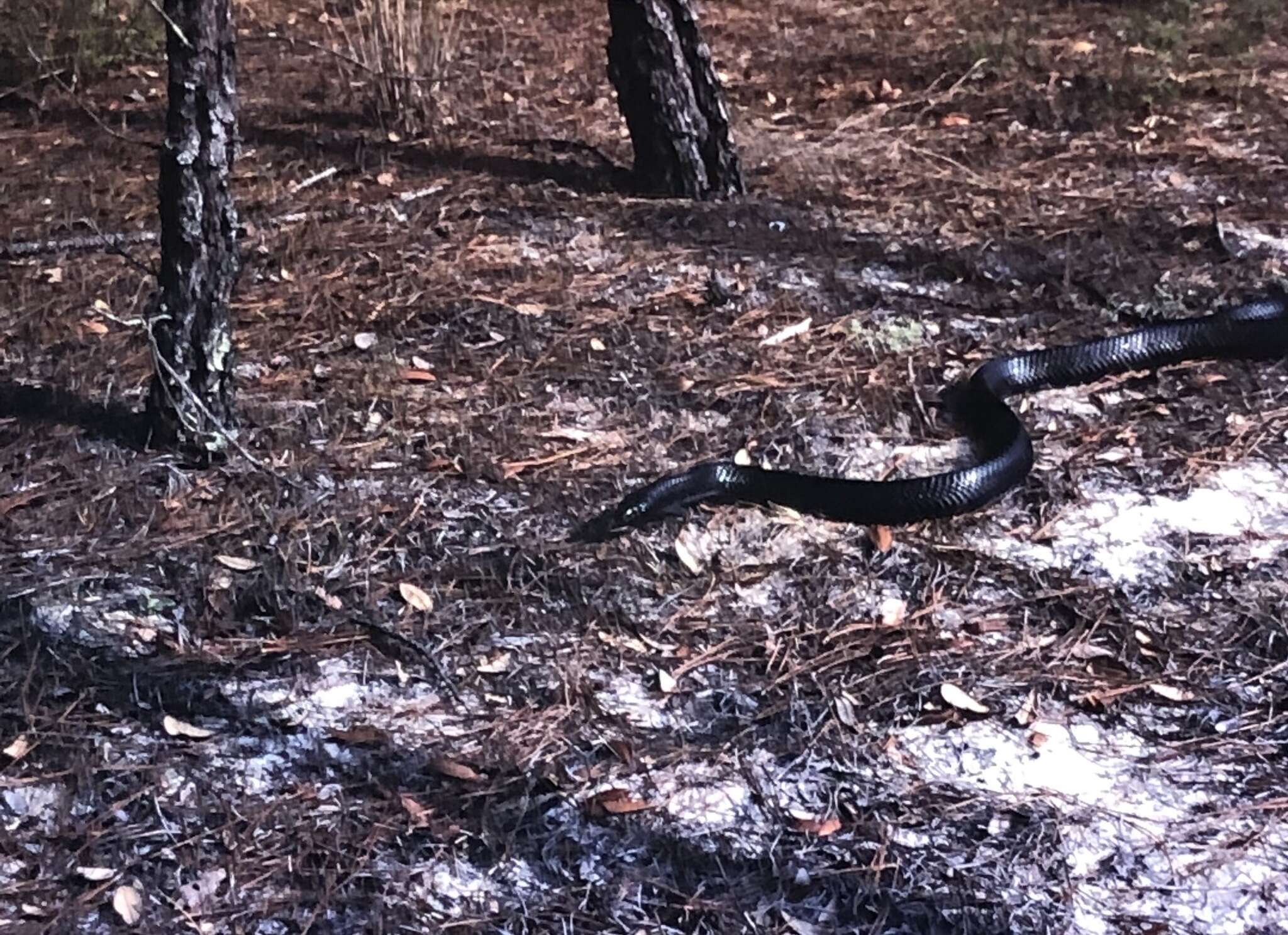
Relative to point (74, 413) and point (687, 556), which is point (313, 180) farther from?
point (687, 556)

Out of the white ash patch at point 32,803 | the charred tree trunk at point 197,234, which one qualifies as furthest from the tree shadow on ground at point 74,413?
the white ash patch at point 32,803

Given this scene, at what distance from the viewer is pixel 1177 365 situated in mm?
3883

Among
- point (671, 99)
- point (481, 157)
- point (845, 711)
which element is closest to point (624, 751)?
point (845, 711)

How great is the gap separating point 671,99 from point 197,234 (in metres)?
2.30

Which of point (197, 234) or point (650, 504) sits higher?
point (197, 234)

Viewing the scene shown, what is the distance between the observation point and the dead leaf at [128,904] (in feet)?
6.94

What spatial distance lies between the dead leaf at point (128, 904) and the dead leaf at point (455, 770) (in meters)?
0.54

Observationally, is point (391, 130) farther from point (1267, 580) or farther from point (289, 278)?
point (1267, 580)

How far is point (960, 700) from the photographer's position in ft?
8.48

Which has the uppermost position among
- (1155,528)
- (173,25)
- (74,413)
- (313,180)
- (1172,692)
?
(173,25)

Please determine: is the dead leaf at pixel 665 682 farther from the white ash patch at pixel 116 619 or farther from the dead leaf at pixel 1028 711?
the white ash patch at pixel 116 619

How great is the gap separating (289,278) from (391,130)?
1.59 meters

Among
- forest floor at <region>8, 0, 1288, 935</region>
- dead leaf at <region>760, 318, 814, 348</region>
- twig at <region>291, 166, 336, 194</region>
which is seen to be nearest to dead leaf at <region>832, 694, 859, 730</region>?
forest floor at <region>8, 0, 1288, 935</region>

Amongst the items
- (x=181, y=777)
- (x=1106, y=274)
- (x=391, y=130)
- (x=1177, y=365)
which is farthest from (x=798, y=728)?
(x=391, y=130)
